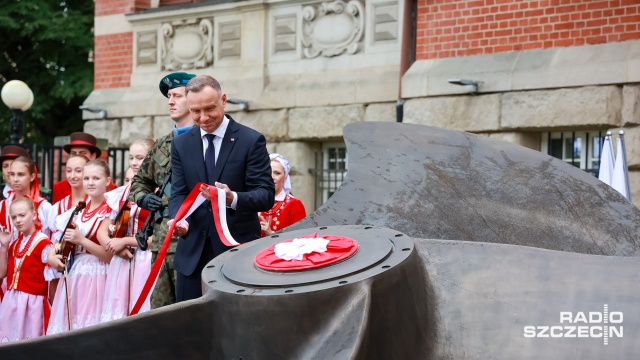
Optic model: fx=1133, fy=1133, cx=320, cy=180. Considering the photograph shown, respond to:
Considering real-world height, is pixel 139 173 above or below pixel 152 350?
above

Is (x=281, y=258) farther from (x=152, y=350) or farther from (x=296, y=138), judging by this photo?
(x=296, y=138)

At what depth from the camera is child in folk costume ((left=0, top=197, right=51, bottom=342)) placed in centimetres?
765

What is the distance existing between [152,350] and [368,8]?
828cm

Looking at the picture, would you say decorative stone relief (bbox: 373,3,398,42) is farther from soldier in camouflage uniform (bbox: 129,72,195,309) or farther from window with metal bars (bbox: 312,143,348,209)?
soldier in camouflage uniform (bbox: 129,72,195,309)

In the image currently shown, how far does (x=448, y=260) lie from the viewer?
11.5 feet

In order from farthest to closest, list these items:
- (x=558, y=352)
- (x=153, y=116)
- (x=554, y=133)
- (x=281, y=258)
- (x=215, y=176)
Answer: (x=153, y=116), (x=554, y=133), (x=215, y=176), (x=281, y=258), (x=558, y=352)

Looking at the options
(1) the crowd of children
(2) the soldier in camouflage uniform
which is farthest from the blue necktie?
(1) the crowd of children

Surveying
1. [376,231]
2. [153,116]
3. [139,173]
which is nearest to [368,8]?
[153,116]

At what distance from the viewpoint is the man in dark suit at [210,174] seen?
4.88 meters

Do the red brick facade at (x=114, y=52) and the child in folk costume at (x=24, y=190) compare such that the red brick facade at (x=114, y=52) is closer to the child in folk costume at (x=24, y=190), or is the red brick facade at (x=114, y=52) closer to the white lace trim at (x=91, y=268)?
the child in folk costume at (x=24, y=190)

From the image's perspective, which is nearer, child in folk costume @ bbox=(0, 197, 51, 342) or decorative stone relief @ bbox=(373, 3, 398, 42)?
child in folk costume @ bbox=(0, 197, 51, 342)

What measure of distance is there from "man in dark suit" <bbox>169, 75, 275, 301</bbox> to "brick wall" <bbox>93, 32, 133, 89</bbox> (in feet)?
28.7

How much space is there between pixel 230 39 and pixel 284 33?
0.80 m

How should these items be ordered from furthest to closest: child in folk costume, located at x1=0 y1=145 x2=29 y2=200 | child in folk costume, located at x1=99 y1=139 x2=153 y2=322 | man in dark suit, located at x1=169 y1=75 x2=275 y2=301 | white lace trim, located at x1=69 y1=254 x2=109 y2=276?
1. child in folk costume, located at x1=0 y1=145 x2=29 y2=200
2. white lace trim, located at x1=69 y1=254 x2=109 y2=276
3. child in folk costume, located at x1=99 y1=139 x2=153 y2=322
4. man in dark suit, located at x1=169 y1=75 x2=275 y2=301
